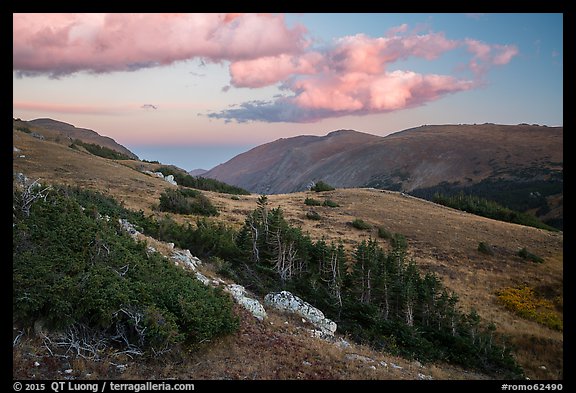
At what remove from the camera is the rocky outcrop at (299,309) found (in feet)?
44.3

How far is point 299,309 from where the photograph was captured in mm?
13797

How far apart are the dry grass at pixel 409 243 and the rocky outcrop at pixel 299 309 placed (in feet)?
8.66

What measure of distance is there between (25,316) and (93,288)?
4.17 ft

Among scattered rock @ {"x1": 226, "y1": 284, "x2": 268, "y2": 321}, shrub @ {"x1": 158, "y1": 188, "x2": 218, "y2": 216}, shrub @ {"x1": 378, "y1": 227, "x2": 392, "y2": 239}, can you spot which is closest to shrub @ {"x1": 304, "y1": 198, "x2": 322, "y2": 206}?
shrub @ {"x1": 378, "y1": 227, "x2": 392, "y2": 239}

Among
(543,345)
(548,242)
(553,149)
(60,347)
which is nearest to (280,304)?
(60,347)

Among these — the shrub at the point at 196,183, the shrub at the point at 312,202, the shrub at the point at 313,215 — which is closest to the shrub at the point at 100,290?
the shrub at the point at 313,215

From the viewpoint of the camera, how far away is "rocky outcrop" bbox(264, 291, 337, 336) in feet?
44.3

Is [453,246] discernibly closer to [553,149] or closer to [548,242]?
[548,242]

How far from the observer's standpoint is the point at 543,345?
19.3 meters

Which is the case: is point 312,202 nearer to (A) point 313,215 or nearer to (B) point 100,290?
(A) point 313,215

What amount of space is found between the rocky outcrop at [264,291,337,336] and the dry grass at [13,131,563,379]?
2641mm

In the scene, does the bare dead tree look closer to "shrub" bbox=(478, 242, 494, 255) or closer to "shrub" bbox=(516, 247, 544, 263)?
"shrub" bbox=(478, 242, 494, 255)

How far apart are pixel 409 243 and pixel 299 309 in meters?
26.5

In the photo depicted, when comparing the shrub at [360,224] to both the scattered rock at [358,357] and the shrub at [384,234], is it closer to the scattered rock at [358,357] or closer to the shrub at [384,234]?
the shrub at [384,234]
